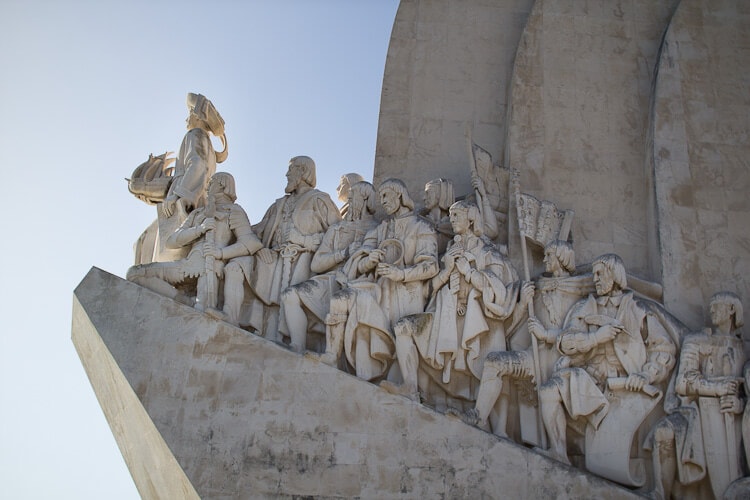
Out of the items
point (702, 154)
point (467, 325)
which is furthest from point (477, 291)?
point (702, 154)

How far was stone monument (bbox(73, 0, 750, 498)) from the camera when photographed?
9.75m

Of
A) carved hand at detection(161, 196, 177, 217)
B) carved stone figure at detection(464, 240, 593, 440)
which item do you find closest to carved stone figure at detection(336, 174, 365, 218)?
carved hand at detection(161, 196, 177, 217)

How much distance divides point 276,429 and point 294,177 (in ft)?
10.6

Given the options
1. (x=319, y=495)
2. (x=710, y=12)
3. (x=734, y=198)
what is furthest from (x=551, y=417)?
(x=710, y=12)

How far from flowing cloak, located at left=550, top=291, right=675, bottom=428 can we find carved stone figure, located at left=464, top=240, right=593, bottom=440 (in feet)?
0.51

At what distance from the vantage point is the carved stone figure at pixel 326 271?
10.9 meters

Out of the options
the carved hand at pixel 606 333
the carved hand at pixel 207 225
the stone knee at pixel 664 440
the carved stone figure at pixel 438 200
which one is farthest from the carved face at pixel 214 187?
the stone knee at pixel 664 440

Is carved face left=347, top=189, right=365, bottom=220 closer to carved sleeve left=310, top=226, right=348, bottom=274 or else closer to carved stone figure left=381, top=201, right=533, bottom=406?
carved sleeve left=310, top=226, right=348, bottom=274

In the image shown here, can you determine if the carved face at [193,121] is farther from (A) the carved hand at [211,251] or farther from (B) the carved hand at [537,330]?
(B) the carved hand at [537,330]

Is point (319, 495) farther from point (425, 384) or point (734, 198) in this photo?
point (734, 198)

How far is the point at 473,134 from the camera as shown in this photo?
12.8 metres

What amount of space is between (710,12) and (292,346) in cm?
630

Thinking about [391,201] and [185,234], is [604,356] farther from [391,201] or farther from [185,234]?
[185,234]

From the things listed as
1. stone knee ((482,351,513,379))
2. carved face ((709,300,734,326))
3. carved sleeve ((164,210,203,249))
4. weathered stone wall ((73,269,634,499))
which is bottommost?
weathered stone wall ((73,269,634,499))
